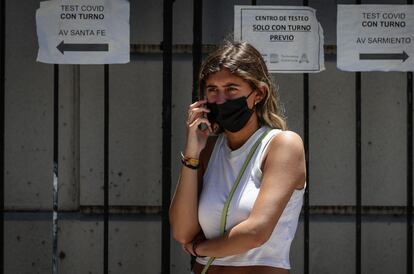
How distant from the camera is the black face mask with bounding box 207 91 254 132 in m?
2.61

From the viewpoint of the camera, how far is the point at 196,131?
8.86 feet

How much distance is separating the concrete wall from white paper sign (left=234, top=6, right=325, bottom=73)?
412 mm

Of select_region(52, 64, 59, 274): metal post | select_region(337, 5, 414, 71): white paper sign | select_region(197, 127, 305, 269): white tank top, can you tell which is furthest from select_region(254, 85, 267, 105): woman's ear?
select_region(52, 64, 59, 274): metal post

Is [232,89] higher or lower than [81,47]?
lower

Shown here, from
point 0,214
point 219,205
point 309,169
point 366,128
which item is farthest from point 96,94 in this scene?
point 219,205

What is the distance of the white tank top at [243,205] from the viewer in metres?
2.52

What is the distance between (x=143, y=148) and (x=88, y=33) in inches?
31.4

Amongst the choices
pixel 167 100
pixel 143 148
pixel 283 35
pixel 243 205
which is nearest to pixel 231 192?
pixel 243 205

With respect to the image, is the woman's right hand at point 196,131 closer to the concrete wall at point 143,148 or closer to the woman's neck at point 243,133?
the woman's neck at point 243,133

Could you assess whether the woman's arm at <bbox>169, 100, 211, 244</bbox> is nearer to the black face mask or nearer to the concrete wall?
the black face mask

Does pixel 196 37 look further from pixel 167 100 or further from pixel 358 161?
pixel 358 161

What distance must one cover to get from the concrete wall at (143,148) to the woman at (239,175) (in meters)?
1.50

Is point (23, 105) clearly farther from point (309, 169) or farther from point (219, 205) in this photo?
point (219, 205)

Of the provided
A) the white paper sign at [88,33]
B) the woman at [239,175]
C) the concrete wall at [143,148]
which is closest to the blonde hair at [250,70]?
the woman at [239,175]
